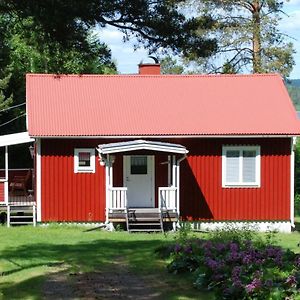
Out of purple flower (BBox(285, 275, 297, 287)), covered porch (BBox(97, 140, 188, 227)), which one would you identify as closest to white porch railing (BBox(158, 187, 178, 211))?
covered porch (BBox(97, 140, 188, 227))

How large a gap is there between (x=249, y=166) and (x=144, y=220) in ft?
13.7

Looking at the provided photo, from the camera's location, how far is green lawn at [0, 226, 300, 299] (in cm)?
1225

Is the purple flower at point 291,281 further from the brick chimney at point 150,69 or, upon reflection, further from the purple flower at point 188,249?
the brick chimney at point 150,69

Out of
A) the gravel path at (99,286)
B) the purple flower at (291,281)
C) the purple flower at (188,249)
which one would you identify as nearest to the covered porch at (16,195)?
the purple flower at (188,249)

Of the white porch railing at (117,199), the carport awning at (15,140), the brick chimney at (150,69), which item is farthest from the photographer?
the brick chimney at (150,69)

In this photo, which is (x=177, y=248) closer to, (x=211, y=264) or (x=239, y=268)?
(x=211, y=264)

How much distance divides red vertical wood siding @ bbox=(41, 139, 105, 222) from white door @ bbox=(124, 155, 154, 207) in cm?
105

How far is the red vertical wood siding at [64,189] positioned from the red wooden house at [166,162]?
0.03 m

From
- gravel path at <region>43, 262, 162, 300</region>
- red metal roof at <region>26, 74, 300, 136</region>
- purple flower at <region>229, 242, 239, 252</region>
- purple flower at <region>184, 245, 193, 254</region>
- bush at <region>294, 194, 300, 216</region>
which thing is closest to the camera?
gravel path at <region>43, 262, 162, 300</region>

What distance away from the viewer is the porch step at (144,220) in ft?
77.3

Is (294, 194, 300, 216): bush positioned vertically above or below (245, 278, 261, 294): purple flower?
below

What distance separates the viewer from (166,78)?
28.0 meters

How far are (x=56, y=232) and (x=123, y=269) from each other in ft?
28.6

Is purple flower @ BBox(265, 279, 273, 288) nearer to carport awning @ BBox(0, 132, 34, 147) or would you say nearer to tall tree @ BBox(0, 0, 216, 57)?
tall tree @ BBox(0, 0, 216, 57)
